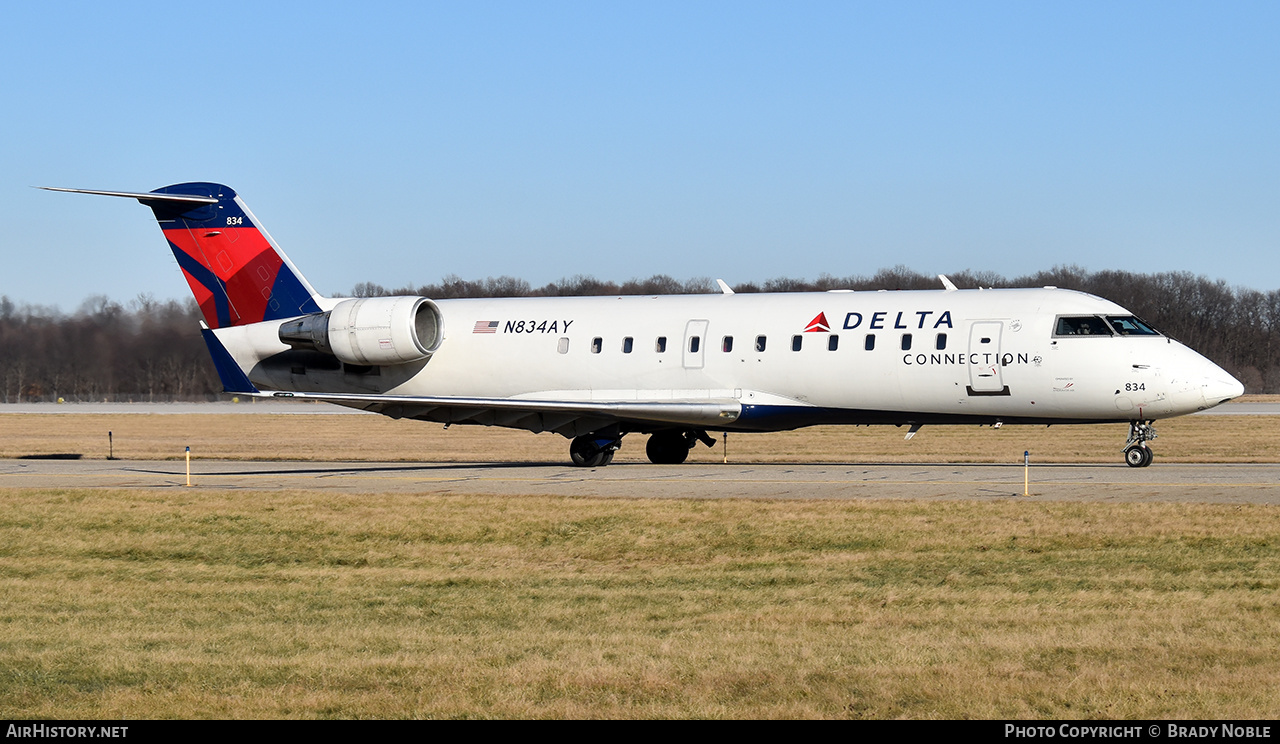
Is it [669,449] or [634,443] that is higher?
[669,449]

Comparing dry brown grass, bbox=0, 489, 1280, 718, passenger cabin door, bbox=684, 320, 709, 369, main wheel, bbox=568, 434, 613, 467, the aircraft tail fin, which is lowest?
dry brown grass, bbox=0, 489, 1280, 718

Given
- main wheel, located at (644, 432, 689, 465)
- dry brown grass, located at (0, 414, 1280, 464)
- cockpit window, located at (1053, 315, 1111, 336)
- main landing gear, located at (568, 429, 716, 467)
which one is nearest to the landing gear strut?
main landing gear, located at (568, 429, 716, 467)

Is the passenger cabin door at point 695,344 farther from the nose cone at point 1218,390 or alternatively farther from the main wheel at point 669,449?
the nose cone at point 1218,390

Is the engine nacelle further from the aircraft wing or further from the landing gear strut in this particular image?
the landing gear strut

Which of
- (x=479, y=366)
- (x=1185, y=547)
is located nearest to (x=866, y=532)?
(x=1185, y=547)

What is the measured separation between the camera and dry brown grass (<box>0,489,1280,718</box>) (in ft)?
31.4

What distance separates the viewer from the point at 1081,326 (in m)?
26.4

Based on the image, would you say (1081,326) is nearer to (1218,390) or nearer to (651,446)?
(1218,390)

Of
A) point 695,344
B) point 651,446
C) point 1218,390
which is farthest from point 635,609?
point 651,446

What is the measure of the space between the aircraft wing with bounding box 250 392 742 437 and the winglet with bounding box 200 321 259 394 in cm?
147

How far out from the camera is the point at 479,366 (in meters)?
31.3

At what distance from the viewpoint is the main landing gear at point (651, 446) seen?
3023 cm

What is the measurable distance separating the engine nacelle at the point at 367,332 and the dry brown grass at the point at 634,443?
24.3 ft

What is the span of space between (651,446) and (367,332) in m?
7.30
